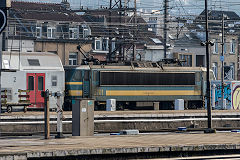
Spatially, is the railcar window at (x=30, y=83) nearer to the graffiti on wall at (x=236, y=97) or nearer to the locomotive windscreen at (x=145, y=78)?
the locomotive windscreen at (x=145, y=78)

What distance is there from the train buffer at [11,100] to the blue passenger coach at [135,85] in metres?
5.26

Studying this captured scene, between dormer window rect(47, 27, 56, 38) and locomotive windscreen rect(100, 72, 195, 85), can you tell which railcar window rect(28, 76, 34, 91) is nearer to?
locomotive windscreen rect(100, 72, 195, 85)

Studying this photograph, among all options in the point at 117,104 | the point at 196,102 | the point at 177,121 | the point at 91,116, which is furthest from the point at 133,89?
the point at 91,116

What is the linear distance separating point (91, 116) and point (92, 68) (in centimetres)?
2151

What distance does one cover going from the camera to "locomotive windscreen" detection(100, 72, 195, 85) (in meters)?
51.1

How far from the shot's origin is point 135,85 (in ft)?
171

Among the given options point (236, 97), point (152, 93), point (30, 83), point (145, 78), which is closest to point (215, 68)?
point (236, 97)

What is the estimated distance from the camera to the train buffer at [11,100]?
141ft

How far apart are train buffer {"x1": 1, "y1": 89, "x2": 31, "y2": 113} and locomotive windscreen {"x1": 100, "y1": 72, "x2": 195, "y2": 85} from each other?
783 centimetres

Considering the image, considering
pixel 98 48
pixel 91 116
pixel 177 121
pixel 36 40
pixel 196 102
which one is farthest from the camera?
pixel 98 48

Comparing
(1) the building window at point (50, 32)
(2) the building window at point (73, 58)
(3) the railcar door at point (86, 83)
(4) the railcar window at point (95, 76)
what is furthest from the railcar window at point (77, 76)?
(1) the building window at point (50, 32)

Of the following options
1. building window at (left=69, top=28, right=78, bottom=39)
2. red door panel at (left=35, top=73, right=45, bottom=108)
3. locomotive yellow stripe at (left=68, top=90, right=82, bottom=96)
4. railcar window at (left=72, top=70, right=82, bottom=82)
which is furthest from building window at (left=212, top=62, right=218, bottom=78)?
red door panel at (left=35, top=73, right=45, bottom=108)

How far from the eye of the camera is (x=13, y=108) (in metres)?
44.7

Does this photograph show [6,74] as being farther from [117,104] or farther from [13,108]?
[117,104]
